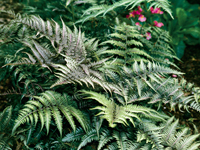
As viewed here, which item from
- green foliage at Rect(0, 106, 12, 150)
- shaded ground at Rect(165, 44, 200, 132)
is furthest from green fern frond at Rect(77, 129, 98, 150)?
shaded ground at Rect(165, 44, 200, 132)

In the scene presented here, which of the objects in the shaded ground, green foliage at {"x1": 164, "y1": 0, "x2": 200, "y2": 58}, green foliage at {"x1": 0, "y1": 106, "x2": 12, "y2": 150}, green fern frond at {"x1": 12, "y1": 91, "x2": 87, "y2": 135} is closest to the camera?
green fern frond at {"x1": 12, "y1": 91, "x2": 87, "y2": 135}

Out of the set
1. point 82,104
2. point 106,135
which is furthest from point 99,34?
point 106,135

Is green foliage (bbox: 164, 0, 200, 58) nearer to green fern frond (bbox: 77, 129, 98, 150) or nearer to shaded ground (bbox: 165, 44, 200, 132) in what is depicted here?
shaded ground (bbox: 165, 44, 200, 132)

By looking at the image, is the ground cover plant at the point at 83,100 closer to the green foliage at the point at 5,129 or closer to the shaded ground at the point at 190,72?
the green foliage at the point at 5,129

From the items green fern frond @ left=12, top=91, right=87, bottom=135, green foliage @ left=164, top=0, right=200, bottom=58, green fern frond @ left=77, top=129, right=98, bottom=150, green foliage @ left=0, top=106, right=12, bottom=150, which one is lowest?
green fern frond @ left=77, top=129, right=98, bottom=150

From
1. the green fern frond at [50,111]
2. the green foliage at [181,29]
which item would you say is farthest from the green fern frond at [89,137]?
the green foliage at [181,29]

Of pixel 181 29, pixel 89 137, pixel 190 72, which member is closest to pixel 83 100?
pixel 89 137

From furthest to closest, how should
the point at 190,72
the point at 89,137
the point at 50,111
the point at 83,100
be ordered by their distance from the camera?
the point at 190,72 → the point at 83,100 → the point at 89,137 → the point at 50,111

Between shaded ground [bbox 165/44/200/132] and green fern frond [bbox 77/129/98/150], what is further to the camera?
shaded ground [bbox 165/44/200/132]

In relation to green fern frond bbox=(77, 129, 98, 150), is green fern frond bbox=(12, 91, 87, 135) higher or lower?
higher

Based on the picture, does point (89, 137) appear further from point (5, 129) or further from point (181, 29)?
point (181, 29)

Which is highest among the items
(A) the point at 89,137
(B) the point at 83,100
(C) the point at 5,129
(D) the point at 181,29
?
(D) the point at 181,29

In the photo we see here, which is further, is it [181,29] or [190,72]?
[181,29]

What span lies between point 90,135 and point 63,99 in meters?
0.37
